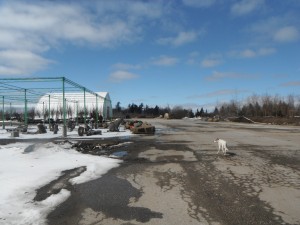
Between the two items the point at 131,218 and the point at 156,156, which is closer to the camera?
the point at 131,218

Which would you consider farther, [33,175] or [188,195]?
[33,175]

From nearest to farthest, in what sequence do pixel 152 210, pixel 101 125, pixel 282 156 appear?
pixel 152 210, pixel 282 156, pixel 101 125

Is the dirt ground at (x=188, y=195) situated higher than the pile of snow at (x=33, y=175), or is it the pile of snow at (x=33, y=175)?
the pile of snow at (x=33, y=175)

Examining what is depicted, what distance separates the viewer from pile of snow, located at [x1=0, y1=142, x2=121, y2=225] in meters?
6.50

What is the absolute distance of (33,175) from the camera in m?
10.0

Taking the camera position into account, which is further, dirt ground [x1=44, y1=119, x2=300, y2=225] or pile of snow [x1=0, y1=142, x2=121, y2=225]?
pile of snow [x1=0, y1=142, x2=121, y2=225]

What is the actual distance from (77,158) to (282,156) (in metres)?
7.64

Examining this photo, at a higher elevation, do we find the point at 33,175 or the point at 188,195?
the point at 33,175

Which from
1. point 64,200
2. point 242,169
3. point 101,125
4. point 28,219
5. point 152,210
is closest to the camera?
point 28,219

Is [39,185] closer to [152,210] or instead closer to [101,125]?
[152,210]

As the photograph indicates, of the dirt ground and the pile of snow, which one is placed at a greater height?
the pile of snow

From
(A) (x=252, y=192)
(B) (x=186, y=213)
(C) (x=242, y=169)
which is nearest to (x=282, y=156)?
(C) (x=242, y=169)

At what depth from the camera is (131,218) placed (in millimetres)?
6219

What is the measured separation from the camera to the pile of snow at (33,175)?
256 inches
